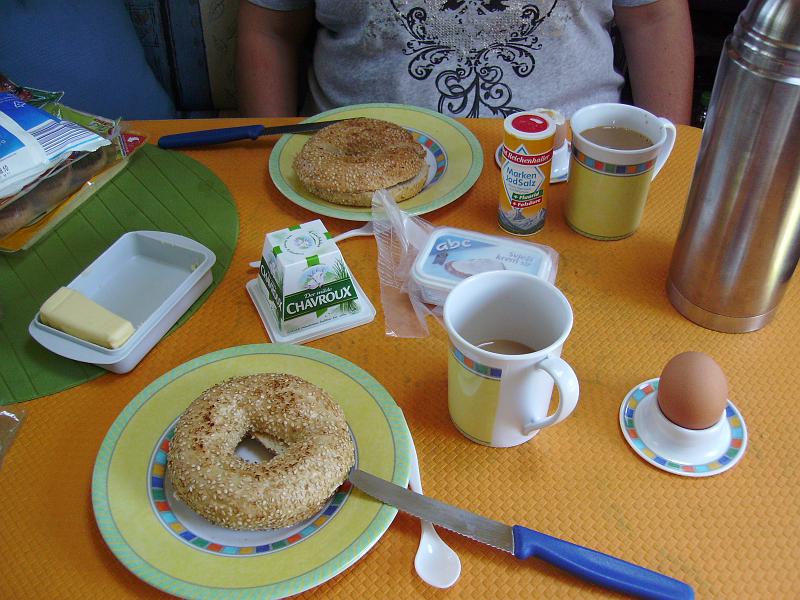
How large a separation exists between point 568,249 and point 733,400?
1.01ft

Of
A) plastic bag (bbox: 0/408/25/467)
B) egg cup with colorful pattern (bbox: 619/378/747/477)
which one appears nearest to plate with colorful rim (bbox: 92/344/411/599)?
plastic bag (bbox: 0/408/25/467)

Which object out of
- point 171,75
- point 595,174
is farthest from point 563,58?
point 171,75

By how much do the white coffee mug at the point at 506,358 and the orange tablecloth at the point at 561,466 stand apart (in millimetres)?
43

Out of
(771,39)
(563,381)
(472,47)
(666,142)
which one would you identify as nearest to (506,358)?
(563,381)

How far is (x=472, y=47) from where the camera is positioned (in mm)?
1329

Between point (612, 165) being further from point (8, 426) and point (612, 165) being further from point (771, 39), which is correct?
point (8, 426)

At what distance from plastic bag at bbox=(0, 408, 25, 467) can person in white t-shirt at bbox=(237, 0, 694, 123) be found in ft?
2.91

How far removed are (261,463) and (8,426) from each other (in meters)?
0.33

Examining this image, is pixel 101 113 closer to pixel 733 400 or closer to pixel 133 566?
pixel 133 566

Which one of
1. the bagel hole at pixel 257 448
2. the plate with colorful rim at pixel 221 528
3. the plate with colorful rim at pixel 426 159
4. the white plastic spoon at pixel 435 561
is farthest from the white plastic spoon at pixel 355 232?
the white plastic spoon at pixel 435 561

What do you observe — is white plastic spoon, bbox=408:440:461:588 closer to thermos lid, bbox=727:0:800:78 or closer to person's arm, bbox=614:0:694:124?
thermos lid, bbox=727:0:800:78

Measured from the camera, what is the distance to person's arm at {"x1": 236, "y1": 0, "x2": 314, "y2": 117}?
4.79 ft

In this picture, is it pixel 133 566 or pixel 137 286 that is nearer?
pixel 133 566

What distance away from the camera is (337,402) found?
754mm
